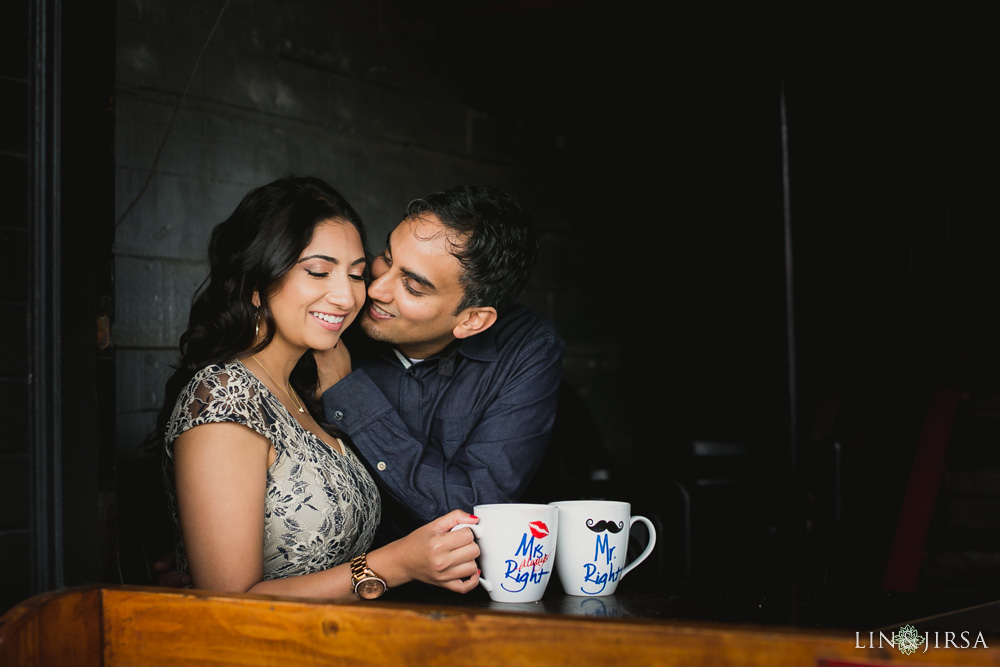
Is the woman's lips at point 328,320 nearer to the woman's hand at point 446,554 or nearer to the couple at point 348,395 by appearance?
the couple at point 348,395

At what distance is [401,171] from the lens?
10.0 ft

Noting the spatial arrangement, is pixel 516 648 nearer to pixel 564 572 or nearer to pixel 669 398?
pixel 564 572

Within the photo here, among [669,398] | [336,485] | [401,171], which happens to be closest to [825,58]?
[669,398]

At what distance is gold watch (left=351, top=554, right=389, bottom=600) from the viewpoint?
4.25 feet

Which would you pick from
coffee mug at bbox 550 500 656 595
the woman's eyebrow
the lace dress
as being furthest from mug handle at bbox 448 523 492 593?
the woman's eyebrow

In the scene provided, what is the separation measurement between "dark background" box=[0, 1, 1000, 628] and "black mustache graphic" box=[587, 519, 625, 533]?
45 centimetres

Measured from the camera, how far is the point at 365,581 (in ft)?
4.28

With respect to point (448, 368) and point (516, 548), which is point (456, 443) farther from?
point (516, 548)

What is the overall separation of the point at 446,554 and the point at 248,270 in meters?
0.63

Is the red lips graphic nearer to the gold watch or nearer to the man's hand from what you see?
the gold watch

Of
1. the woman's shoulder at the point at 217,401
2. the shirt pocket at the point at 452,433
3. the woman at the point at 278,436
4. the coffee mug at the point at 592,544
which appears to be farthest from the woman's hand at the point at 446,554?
the shirt pocket at the point at 452,433

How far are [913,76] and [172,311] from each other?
349cm

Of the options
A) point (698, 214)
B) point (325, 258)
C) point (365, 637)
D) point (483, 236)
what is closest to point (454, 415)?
point (483, 236)

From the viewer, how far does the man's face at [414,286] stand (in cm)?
186
